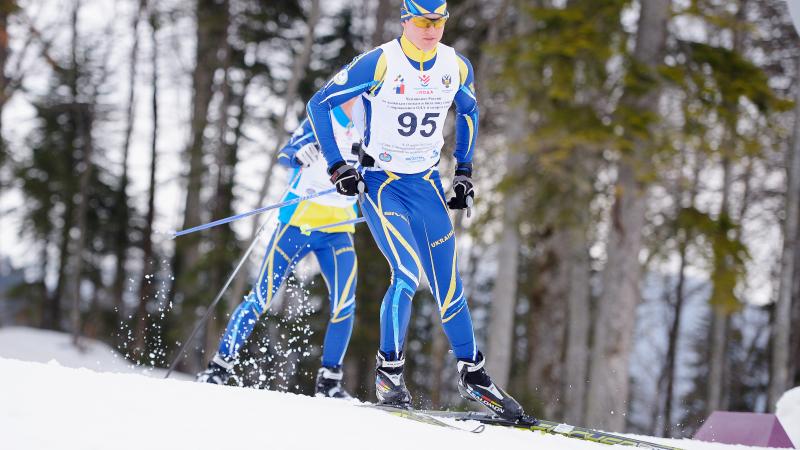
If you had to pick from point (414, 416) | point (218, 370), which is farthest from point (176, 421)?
point (218, 370)

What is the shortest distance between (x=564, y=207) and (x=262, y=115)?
10.6 m

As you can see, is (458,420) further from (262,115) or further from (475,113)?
(262,115)

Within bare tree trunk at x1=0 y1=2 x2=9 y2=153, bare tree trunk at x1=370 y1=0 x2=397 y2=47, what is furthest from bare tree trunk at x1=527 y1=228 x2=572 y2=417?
bare tree trunk at x1=0 y1=2 x2=9 y2=153

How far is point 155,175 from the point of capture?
810 inches

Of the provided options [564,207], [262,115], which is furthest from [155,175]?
[564,207]

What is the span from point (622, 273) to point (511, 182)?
219 cm

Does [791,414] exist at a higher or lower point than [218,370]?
lower

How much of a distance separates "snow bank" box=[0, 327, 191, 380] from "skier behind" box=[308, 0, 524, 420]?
40.8ft

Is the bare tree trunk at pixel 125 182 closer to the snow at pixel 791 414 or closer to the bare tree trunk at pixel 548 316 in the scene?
the bare tree trunk at pixel 548 316

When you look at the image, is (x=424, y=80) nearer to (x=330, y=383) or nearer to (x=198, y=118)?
(x=330, y=383)

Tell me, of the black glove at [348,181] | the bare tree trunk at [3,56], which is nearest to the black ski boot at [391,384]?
the black glove at [348,181]

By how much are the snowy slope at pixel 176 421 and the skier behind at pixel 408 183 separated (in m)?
0.60

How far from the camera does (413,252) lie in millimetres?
4828

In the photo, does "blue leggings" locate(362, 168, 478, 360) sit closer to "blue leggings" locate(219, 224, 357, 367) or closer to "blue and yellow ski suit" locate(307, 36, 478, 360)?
"blue and yellow ski suit" locate(307, 36, 478, 360)
